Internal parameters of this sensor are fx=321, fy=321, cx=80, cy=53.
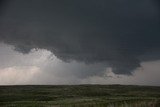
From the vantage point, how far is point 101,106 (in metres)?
89.1

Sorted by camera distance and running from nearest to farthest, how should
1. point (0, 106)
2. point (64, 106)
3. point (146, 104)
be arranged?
point (146, 104), point (64, 106), point (0, 106)

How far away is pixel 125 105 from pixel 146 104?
282 inches

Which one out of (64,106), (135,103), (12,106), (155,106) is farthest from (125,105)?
(12,106)

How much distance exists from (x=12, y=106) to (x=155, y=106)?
60382mm

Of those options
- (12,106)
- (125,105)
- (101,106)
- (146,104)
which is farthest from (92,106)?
(12,106)

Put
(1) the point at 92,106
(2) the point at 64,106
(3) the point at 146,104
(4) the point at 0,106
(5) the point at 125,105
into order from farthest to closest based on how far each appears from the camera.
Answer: (4) the point at 0,106
(2) the point at 64,106
(1) the point at 92,106
(5) the point at 125,105
(3) the point at 146,104

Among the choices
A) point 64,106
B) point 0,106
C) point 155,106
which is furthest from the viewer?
point 0,106

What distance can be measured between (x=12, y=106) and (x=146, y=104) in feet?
183

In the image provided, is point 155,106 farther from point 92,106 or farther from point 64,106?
point 64,106

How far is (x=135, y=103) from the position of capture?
3376 inches

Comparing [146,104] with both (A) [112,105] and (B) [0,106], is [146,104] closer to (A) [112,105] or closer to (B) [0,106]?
→ (A) [112,105]

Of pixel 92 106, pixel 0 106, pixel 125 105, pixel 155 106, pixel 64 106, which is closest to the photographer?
pixel 155 106

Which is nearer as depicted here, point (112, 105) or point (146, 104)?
point (146, 104)

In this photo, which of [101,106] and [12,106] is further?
[12,106]
